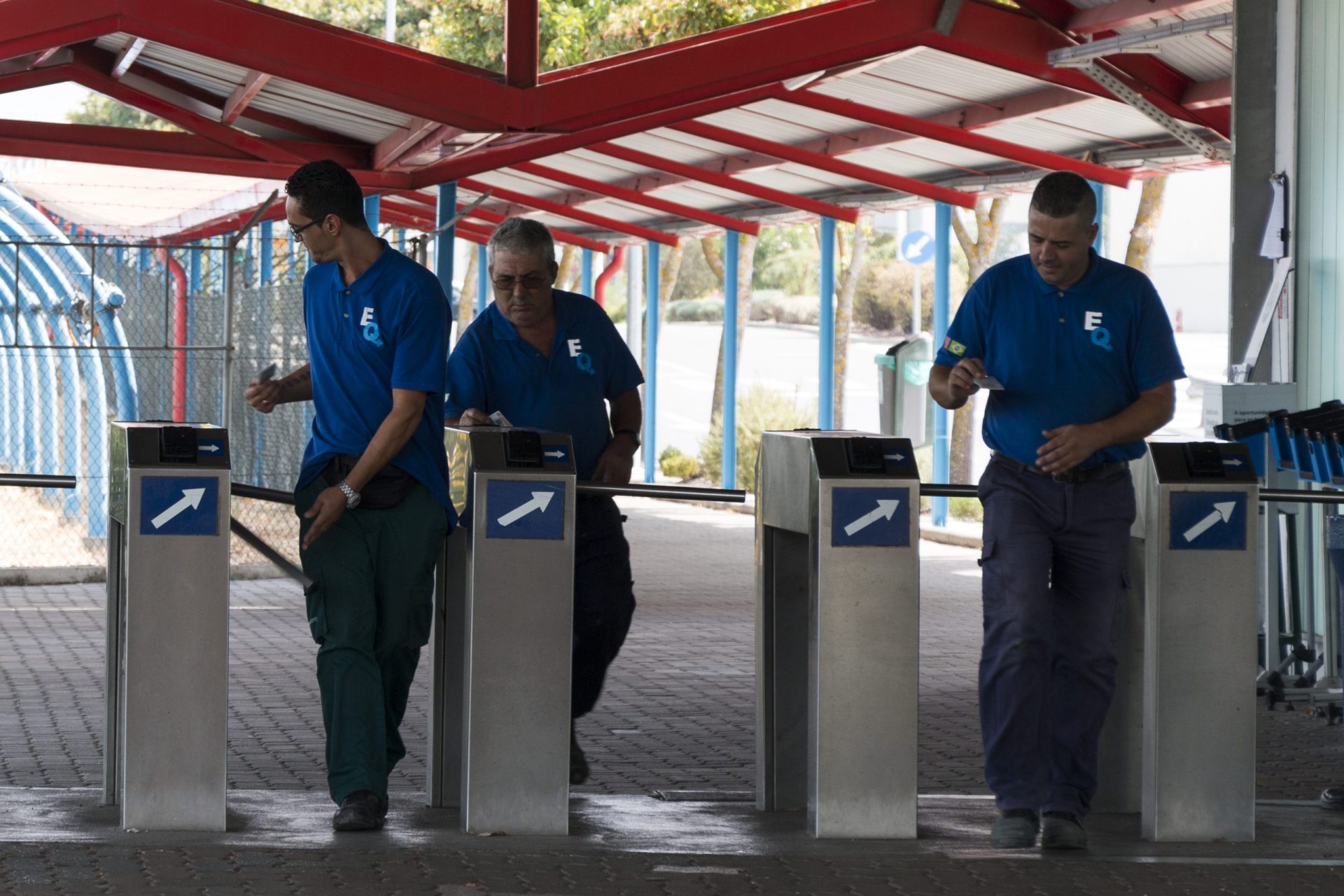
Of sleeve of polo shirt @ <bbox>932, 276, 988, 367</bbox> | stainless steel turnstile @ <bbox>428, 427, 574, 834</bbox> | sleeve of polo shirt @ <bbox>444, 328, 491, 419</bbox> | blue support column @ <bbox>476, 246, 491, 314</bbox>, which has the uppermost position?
blue support column @ <bbox>476, 246, 491, 314</bbox>

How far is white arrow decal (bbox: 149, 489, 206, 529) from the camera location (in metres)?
5.40

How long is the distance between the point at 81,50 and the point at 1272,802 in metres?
11.2

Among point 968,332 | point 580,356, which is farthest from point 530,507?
point 968,332

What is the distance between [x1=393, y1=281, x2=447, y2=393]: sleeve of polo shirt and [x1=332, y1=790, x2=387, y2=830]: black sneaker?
1.20 metres

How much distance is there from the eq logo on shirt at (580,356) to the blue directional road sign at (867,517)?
1.18m

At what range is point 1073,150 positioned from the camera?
1669 cm

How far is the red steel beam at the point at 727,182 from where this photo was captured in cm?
1836

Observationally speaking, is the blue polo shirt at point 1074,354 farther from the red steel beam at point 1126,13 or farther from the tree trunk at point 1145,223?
the tree trunk at point 1145,223

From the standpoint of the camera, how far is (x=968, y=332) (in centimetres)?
576

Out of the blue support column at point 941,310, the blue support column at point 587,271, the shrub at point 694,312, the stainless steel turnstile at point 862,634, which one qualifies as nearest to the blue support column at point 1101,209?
the blue support column at point 941,310

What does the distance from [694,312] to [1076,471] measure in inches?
2436

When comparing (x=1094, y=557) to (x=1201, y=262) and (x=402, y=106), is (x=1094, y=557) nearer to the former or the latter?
(x=402, y=106)

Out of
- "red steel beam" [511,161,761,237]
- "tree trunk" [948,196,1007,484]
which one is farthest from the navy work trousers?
"tree trunk" [948,196,1007,484]

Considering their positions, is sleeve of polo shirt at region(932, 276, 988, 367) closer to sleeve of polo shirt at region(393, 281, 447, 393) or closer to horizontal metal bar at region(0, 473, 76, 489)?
sleeve of polo shirt at region(393, 281, 447, 393)
